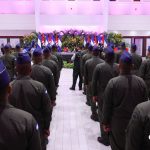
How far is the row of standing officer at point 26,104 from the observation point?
Answer: 252cm

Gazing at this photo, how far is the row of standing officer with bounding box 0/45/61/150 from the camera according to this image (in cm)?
252

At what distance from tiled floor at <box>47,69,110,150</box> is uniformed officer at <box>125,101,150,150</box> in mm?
4070

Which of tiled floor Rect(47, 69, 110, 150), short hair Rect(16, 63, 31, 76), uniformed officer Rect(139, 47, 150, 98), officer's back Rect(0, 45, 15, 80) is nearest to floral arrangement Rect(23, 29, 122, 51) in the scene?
tiled floor Rect(47, 69, 110, 150)

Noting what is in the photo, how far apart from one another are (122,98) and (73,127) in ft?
12.7

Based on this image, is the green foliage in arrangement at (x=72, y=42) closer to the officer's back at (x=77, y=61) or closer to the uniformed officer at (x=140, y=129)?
the officer's back at (x=77, y=61)

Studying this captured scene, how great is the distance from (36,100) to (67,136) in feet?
11.2

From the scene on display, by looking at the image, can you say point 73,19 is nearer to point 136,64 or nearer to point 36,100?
point 136,64

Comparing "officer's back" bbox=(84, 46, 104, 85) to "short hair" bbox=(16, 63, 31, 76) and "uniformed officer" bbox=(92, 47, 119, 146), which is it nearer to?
"uniformed officer" bbox=(92, 47, 119, 146)

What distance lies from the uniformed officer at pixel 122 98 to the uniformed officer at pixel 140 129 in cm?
182

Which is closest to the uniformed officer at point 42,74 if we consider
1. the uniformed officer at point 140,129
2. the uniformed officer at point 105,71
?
Result: the uniformed officer at point 105,71

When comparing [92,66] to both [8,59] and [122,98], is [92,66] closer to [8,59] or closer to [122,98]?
[8,59]

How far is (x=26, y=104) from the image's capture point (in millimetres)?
4496

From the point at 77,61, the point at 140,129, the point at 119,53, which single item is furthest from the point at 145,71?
the point at 140,129

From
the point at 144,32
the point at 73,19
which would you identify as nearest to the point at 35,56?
the point at 73,19
